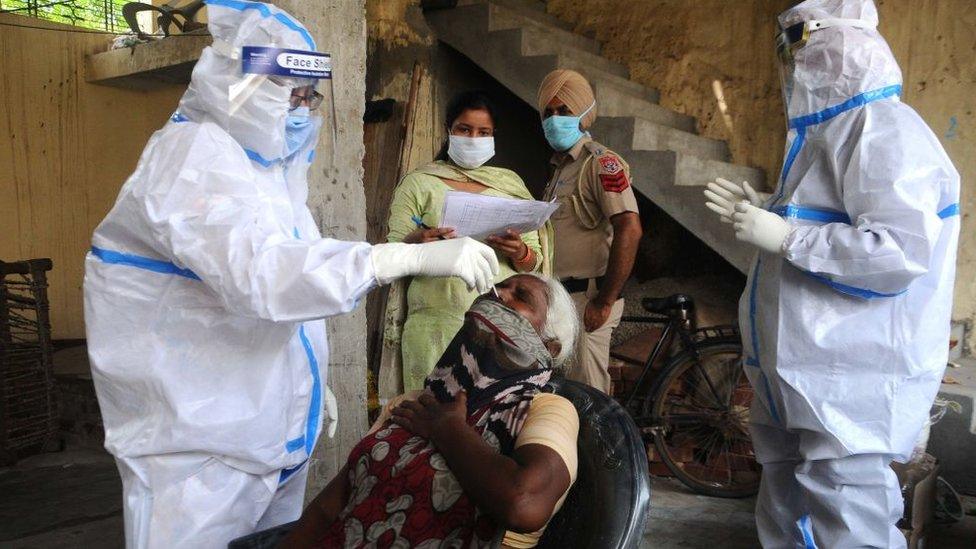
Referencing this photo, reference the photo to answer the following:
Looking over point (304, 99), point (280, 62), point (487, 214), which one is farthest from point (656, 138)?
point (280, 62)

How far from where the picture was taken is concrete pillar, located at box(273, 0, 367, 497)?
103 inches

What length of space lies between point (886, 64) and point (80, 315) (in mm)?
6752

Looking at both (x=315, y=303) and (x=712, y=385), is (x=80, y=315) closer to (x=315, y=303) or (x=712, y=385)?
(x=712, y=385)

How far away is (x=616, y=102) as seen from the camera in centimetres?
462

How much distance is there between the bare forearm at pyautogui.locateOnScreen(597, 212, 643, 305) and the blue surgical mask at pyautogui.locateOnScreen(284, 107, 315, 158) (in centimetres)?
157

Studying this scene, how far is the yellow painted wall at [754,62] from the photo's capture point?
393 centimetres

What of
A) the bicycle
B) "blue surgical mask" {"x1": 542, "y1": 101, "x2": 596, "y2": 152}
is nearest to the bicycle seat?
the bicycle

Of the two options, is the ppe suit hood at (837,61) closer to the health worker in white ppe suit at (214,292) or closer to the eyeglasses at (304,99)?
the health worker in white ppe suit at (214,292)

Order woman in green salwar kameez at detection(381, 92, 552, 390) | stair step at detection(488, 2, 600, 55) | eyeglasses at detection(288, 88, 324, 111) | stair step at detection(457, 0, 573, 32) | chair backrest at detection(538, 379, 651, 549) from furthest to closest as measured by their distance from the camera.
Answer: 1. stair step at detection(457, 0, 573, 32)
2. stair step at detection(488, 2, 600, 55)
3. woman in green salwar kameez at detection(381, 92, 552, 390)
4. eyeglasses at detection(288, 88, 324, 111)
5. chair backrest at detection(538, 379, 651, 549)

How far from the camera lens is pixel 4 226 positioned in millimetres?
6508

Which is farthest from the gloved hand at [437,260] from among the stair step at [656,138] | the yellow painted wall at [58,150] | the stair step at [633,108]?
the yellow painted wall at [58,150]

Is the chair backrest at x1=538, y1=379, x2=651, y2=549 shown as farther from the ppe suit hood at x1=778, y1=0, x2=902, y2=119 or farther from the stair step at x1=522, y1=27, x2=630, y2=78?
the stair step at x1=522, y1=27, x2=630, y2=78

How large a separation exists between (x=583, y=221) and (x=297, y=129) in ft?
5.55

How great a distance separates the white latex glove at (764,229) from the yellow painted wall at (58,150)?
630 cm
